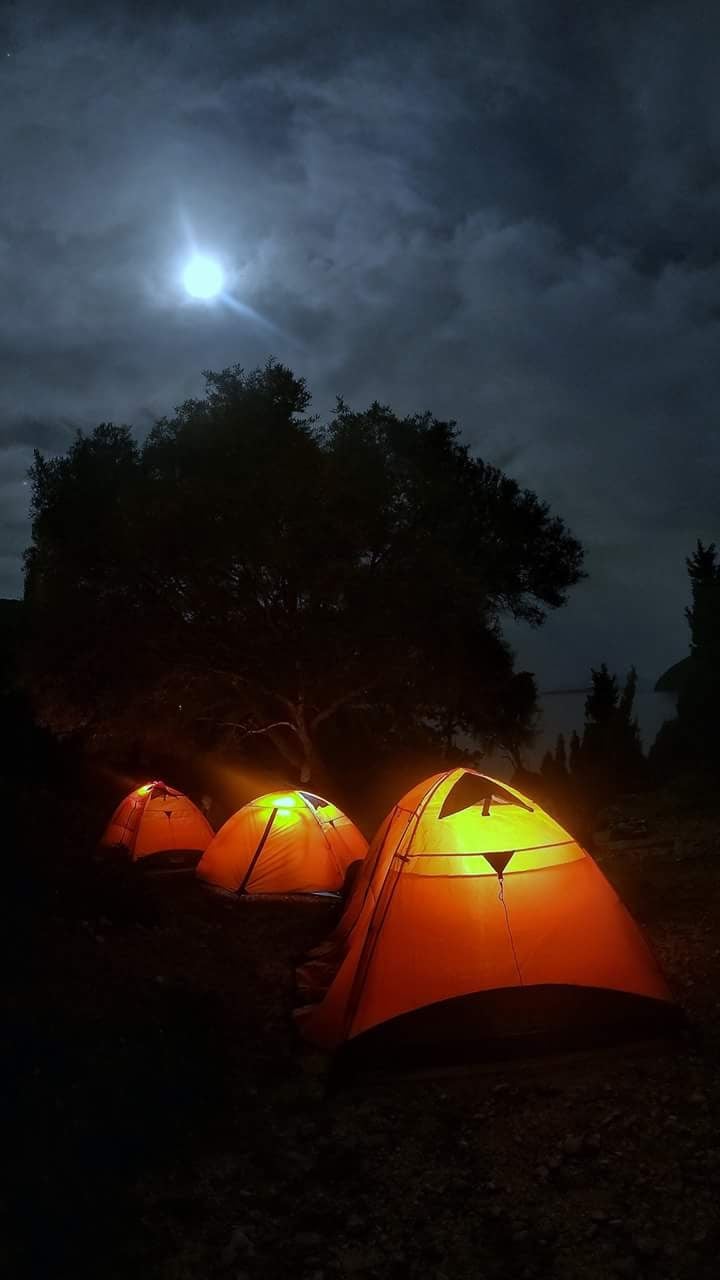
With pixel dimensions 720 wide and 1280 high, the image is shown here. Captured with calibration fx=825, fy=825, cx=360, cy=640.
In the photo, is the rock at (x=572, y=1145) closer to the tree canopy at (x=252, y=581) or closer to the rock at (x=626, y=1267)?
the rock at (x=626, y=1267)

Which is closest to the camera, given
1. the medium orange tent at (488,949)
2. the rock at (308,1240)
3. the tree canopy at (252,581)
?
the rock at (308,1240)

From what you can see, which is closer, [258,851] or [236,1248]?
[236,1248]

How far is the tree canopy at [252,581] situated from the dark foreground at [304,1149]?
11.7m

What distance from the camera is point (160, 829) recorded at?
14531 mm

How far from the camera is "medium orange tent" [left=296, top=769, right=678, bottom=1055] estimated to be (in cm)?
598

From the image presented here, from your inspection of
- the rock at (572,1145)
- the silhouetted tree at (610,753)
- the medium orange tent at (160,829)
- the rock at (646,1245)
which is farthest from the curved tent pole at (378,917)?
the silhouetted tree at (610,753)

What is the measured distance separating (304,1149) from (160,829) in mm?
10101

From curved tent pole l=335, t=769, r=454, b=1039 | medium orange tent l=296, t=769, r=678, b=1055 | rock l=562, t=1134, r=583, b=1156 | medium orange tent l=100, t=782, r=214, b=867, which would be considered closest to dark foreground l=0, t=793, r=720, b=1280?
rock l=562, t=1134, r=583, b=1156

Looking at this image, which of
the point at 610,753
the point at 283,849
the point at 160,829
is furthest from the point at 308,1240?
the point at 610,753

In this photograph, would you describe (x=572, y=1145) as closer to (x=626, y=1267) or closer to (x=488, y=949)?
(x=626, y=1267)

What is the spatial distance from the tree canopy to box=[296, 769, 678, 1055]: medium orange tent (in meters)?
11.5

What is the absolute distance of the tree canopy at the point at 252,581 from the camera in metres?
18.3

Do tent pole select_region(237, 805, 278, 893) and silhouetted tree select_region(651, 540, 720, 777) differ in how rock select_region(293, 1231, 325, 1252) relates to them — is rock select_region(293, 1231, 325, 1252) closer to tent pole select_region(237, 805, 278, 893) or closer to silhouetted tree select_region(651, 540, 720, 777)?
tent pole select_region(237, 805, 278, 893)

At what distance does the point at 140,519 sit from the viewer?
18.4m
